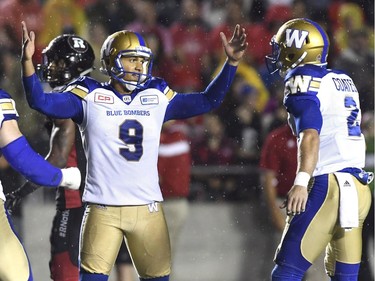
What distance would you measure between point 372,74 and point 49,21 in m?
3.12

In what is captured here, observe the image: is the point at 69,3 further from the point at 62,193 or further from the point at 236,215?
the point at 62,193

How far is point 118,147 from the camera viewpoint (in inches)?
248

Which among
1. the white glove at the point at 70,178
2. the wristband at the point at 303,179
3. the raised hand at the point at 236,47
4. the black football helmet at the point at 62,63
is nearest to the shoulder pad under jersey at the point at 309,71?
the raised hand at the point at 236,47

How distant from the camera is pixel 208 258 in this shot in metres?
9.30

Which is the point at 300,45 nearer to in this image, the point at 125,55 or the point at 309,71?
the point at 309,71

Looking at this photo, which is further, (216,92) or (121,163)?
(216,92)

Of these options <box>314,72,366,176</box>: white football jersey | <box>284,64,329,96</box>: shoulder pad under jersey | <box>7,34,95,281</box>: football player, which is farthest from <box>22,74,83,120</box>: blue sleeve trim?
<box>314,72,366,176</box>: white football jersey

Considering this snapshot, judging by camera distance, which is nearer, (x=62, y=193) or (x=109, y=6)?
(x=62, y=193)

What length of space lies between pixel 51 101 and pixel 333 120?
1.52 m

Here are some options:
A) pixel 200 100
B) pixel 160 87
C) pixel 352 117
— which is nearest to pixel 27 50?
pixel 160 87

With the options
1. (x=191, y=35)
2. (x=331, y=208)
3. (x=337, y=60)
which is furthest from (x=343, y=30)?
(x=331, y=208)

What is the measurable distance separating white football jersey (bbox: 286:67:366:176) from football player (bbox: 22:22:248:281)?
1.49 feet

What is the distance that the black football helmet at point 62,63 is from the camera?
24.0 ft

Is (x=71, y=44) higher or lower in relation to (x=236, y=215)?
higher
